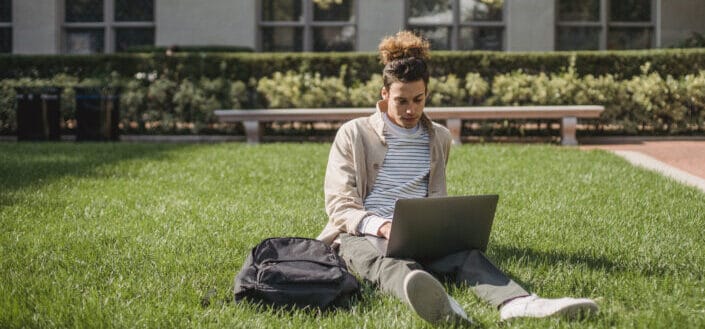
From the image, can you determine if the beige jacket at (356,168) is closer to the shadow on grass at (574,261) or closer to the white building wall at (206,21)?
the shadow on grass at (574,261)

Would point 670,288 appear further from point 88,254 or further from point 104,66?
point 104,66

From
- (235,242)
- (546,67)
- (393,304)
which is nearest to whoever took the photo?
(393,304)

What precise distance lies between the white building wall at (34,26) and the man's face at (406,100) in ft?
48.4

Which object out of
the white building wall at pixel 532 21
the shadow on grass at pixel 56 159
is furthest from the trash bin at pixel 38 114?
the white building wall at pixel 532 21

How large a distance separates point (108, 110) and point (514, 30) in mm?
8565

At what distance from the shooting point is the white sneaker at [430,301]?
10.5 ft

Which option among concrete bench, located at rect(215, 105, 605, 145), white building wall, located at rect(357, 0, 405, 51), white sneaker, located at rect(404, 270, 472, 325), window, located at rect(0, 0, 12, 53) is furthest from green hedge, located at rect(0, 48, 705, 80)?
white sneaker, located at rect(404, 270, 472, 325)

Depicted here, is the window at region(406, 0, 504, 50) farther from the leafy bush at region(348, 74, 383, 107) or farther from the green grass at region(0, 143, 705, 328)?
the green grass at region(0, 143, 705, 328)

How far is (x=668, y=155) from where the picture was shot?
10.6 metres

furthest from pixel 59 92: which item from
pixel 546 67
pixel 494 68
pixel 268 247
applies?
pixel 268 247

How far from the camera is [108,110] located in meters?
13.2

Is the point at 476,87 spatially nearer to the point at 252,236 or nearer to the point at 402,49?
the point at 252,236

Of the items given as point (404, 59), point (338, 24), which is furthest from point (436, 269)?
point (338, 24)

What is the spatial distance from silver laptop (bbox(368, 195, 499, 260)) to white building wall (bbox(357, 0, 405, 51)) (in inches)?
520
